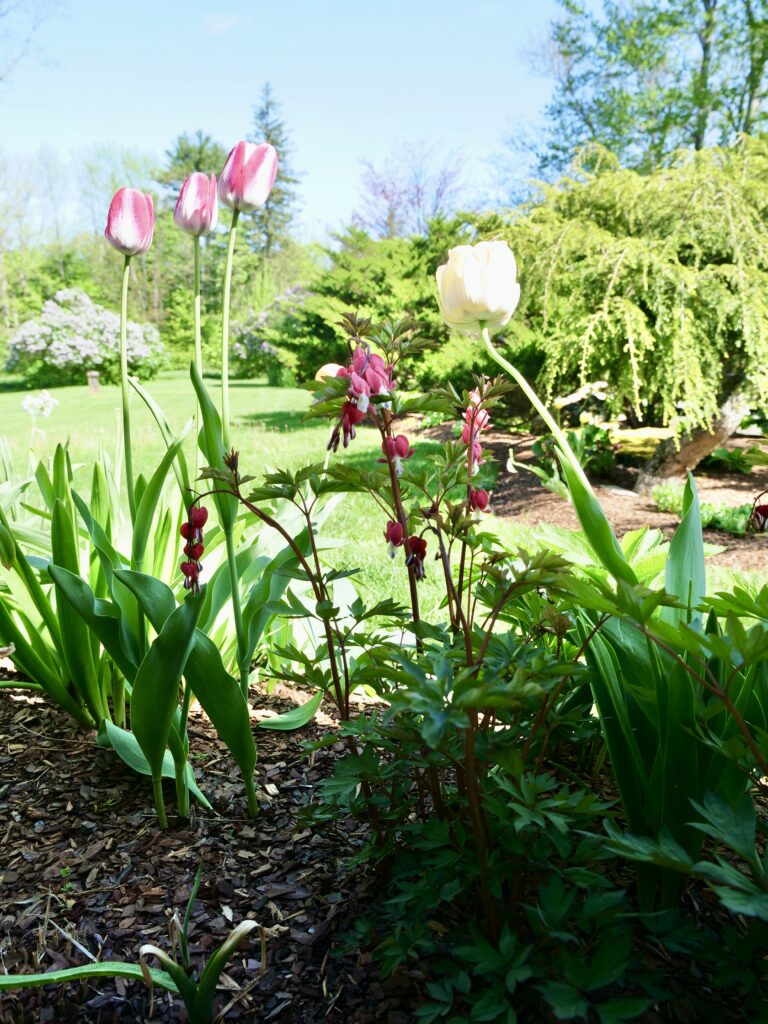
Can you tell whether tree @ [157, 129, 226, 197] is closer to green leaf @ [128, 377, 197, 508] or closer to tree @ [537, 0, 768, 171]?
tree @ [537, 0, 768, 171]

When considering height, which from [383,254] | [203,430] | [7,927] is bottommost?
[7,927]

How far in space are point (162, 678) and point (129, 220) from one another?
0.78 meters

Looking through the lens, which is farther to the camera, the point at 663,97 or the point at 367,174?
the point at 367,174

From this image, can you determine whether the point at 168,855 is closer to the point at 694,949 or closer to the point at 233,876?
the point at 233,876

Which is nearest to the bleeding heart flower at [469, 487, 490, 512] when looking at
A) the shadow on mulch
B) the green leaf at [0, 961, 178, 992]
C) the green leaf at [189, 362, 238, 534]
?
the green leaf at [189, 362, 238, 534]

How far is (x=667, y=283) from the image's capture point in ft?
13.4

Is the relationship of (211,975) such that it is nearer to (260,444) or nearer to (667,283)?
(667,283)

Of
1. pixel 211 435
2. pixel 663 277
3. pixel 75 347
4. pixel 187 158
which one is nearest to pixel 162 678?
pixel 211 435

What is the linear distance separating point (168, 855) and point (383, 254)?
411 inches

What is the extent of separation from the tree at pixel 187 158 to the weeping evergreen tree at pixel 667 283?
23.6 meters

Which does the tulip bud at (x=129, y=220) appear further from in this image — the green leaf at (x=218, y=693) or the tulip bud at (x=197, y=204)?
the green leaf at (x=218, y=693)

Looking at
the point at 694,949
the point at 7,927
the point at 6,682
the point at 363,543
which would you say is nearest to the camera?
the point at 694,949

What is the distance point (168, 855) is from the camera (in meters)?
1.19

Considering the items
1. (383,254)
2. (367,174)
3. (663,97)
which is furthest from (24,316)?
(663,97)
